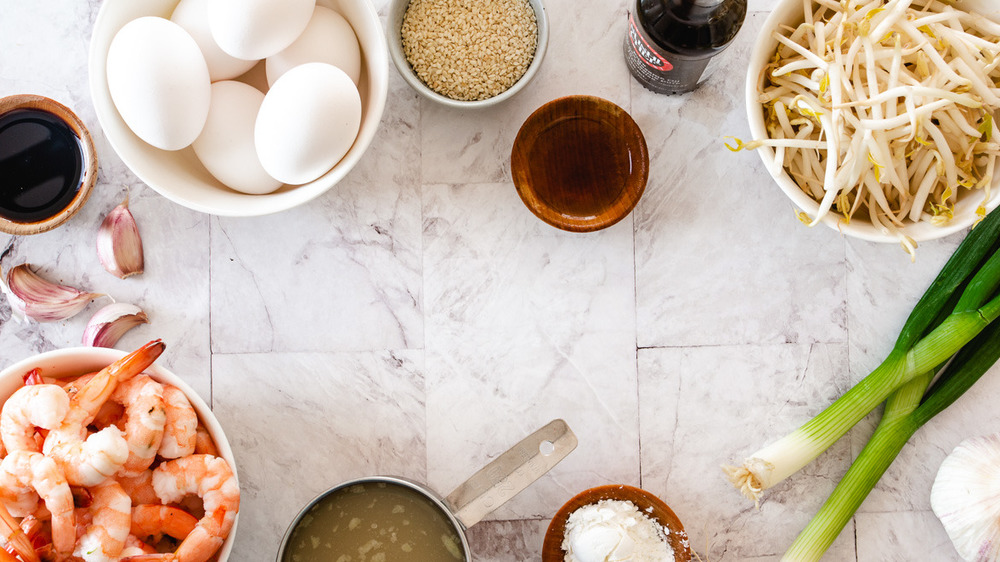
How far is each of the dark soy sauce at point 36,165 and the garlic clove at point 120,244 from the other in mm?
71

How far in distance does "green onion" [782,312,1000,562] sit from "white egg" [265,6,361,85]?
1027 millimetres

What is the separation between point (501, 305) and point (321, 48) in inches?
19.7

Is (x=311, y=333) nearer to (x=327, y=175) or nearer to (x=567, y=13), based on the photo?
(x=327, y=175)

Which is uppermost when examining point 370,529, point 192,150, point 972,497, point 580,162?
point 192,150

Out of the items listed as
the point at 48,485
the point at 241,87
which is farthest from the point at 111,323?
the point at 241,87

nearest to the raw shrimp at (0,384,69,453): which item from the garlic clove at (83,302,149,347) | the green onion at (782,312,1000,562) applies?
the garlic clove at (83,302,149,347)

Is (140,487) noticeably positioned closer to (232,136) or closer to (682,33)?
(232,136)

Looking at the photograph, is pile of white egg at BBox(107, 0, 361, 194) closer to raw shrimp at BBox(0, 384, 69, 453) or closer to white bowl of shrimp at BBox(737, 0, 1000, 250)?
raw shrimp at BBox(0, 384, 69, 453)

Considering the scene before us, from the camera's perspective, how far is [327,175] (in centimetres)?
107

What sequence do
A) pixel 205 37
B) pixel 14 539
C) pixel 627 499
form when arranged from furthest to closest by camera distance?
pixel 627 499
pixel 205 37
pixel 14 539

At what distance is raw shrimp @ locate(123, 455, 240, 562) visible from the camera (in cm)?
103

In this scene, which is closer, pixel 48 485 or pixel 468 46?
pixel 48 485

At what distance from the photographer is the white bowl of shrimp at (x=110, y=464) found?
3.17 ft

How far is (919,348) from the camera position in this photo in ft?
4.01
